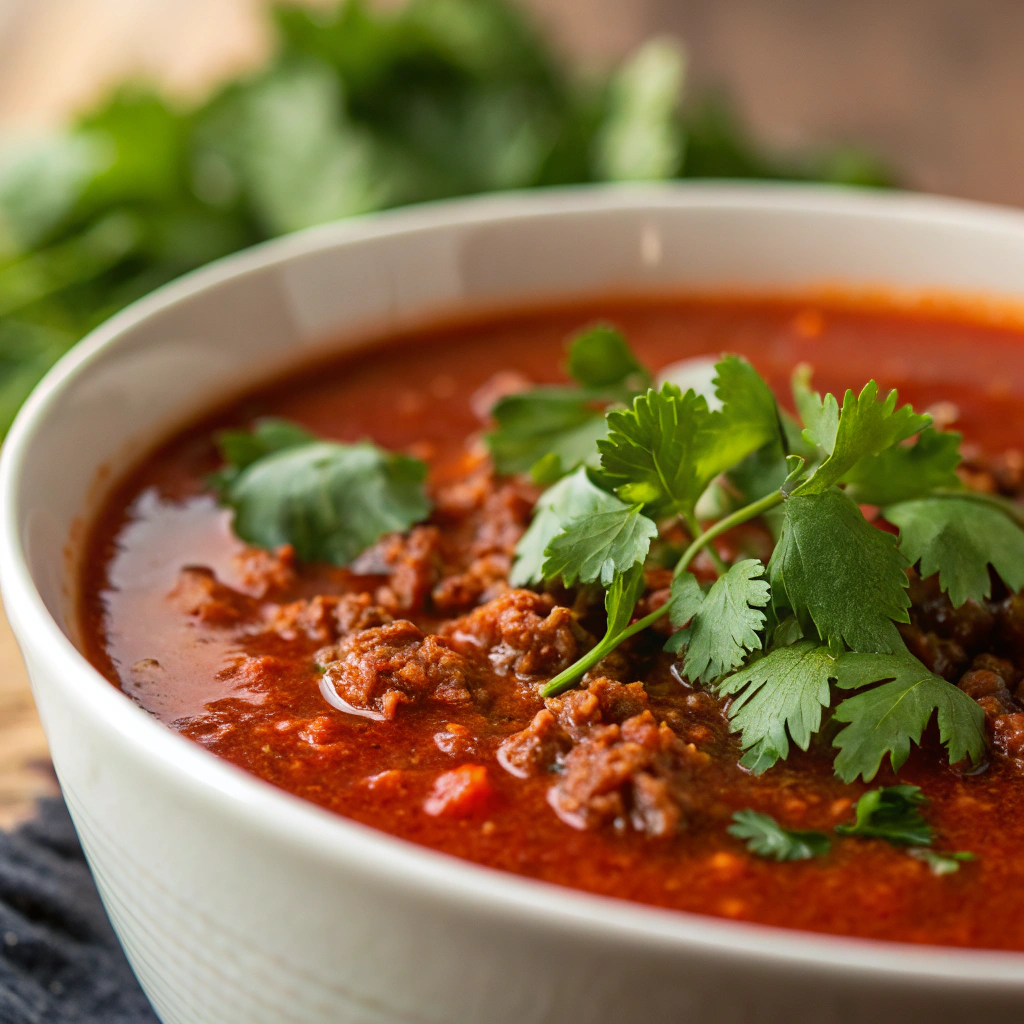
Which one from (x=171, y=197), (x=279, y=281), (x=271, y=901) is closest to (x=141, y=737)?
(x=271, y=901)

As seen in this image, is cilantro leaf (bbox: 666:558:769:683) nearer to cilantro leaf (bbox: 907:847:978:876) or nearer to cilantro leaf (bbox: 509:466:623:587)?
cilantro leaf (bbox: 509:466:623:587)

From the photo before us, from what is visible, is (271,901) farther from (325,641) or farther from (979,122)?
(979,122)

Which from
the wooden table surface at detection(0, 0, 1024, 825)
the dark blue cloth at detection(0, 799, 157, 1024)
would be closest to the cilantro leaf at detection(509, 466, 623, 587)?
the dark blue cloth at detection(0, 799, 157, 1024)

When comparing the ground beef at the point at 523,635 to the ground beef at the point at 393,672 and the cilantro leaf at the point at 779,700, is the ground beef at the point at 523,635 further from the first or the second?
the cilantro leaf at the point at 779,700

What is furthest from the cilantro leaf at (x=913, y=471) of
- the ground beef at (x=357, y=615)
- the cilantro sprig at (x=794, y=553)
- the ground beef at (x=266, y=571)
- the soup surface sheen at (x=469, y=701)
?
the ground beef at (x=266, y=571)

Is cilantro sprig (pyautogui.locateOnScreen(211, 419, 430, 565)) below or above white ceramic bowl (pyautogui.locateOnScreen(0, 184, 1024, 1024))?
below
